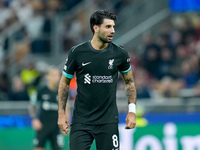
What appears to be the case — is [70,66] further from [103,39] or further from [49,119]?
[49,119]

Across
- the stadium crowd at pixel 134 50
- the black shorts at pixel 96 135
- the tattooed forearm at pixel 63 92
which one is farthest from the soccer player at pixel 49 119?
the black shorts at pixel 96 135

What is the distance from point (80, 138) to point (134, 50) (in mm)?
9897

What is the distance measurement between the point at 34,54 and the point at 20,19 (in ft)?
4.12

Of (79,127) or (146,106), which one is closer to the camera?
(79,127)

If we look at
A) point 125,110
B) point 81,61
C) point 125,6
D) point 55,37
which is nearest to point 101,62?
point 81,61

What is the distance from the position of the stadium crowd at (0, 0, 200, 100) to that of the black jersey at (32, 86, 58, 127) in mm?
3100

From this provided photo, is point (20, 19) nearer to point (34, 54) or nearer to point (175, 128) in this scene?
point (34, 54)

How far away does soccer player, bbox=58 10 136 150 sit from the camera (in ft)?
21.1

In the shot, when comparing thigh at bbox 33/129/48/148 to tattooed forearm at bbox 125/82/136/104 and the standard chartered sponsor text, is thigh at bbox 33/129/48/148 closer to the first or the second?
tattooed forearm at bbox 125/82/136/104

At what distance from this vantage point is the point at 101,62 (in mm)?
6488

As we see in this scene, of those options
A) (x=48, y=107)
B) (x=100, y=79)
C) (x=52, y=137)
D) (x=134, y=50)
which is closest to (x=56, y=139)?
(x=52, y=137)

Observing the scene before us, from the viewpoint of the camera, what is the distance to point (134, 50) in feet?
53.0

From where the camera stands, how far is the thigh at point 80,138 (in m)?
6.38

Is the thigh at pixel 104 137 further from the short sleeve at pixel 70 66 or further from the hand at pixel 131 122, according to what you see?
the short sleeve at pixel 70 66
